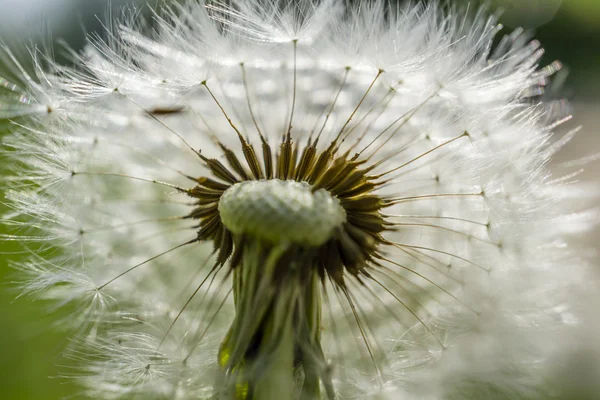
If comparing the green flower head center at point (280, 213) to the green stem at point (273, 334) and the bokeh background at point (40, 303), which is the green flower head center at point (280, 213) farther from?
the bokeh background at point (40, 303)

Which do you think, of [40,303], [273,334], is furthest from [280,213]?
[40,303]

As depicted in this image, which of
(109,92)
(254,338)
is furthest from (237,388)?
(109,92)

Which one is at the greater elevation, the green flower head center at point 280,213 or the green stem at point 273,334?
the green flower head center at point 280,213

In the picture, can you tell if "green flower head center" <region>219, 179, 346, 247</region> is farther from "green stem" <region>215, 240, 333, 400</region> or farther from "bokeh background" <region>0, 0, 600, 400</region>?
"bokeh background" <region>0, 0, 600, 400</region>

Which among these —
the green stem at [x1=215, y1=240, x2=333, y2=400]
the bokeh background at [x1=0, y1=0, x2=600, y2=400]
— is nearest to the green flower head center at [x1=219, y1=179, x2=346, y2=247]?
the green stem at [x1=215, y1=240, x2=333, y2=400]

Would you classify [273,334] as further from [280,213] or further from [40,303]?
[40,303]

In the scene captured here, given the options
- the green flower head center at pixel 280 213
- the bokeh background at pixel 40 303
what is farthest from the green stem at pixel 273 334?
the bokeh background at pixel 40 303

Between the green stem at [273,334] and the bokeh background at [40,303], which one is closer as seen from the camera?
the green stem at [273,334]

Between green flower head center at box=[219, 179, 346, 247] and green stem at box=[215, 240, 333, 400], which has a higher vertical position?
green flower head center at box=[219, 179, 346, 247]

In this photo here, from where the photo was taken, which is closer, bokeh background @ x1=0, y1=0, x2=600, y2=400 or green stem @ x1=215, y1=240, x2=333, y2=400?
green stem @ x1=215, y1=240, x2=333, y2=400

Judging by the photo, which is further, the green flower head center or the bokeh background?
the bokeh background

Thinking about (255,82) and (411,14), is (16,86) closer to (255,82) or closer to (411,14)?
(255,82)
